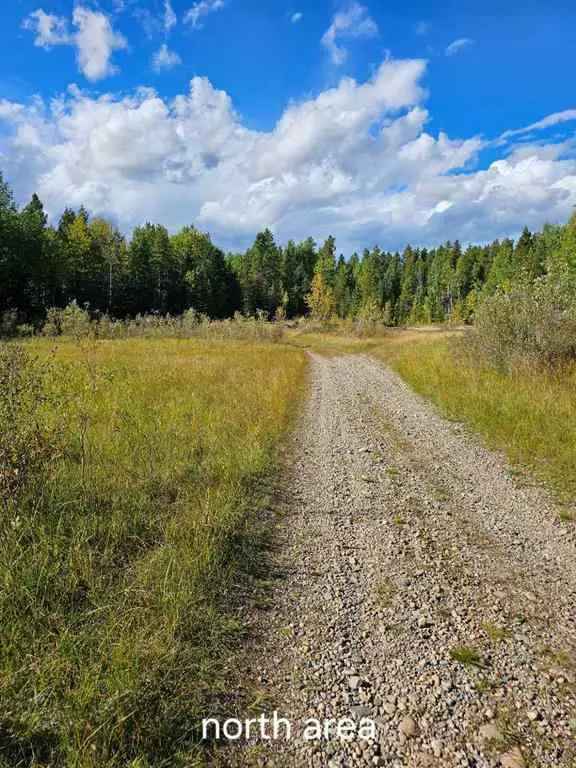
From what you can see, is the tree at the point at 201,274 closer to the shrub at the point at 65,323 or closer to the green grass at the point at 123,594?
the shrub at the point at 65,323

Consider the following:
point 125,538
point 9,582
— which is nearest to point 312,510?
point 125,538

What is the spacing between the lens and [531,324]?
1227 cm

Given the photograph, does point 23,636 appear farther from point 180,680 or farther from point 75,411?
point 75,411

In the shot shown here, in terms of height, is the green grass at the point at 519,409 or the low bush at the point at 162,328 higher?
the low bush at the point at 162,328

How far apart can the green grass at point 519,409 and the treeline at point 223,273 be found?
4.43 metres

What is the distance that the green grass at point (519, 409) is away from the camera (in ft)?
20.7

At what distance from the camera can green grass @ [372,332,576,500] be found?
248 inches

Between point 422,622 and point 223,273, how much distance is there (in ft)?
223

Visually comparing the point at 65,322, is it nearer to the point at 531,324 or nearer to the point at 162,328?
the point at 162,328

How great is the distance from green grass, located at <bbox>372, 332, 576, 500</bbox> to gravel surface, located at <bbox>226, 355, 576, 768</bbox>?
2.59ft

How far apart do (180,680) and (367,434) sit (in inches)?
242

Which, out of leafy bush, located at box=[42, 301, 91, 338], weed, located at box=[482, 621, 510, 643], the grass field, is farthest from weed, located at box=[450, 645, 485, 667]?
leafy bush, located at box=[42, 301, 91, 338]

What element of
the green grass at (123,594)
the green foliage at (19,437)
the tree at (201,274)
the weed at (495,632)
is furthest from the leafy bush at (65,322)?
the tree at (201,274)

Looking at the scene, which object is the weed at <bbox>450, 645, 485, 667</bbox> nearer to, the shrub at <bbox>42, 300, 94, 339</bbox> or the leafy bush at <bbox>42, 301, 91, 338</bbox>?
the shrub at <bbox>42, 300, 94, 339</bbox>
